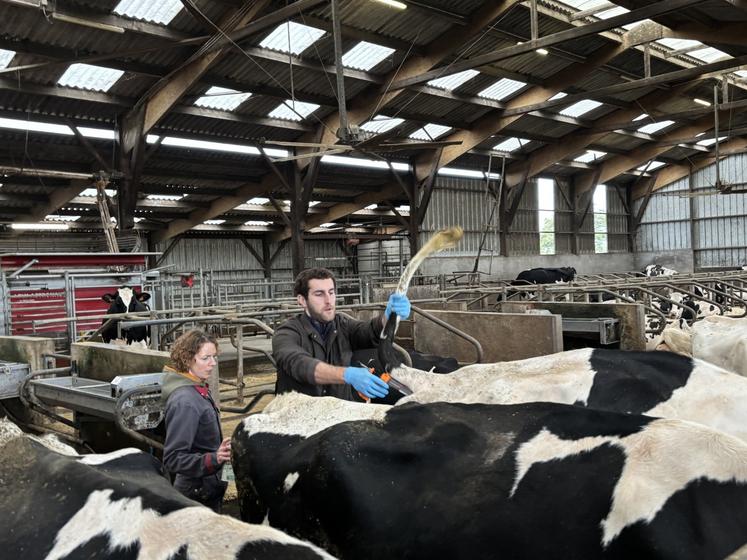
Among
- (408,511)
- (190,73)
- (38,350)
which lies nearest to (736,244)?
(190,73)

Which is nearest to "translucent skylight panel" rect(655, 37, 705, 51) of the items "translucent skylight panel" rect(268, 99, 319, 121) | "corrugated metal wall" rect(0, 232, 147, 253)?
"translucent skylight panel" rect(268, 99, 319, 121)

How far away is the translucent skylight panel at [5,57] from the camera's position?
36.4ft

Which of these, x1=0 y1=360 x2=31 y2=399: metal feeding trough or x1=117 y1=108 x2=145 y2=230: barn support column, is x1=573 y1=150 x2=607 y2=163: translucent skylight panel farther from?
x1=0 y1=360 x2=31 y2=399: metal feeding trough

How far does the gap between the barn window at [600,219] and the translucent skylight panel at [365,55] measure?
17.9m

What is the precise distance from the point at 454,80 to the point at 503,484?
50.3ft

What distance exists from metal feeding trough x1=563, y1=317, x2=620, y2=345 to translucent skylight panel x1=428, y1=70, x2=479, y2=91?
10.5 m

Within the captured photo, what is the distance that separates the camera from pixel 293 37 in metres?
12.3

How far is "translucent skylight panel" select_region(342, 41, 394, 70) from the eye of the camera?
1344 centimetres

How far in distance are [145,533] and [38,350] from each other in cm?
543

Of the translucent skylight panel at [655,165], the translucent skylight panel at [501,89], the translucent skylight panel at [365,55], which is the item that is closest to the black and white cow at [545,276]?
the translucent skylight panel at [501,89]

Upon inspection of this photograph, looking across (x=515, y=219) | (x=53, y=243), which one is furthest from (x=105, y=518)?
(x=515, y=219)

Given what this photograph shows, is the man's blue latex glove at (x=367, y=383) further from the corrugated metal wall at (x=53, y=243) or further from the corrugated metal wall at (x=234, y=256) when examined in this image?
the corrugated metal wall at (x=234, y=256)

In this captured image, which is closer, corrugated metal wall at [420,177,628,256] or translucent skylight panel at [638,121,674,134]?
corrugated metal wall at [420,177,628,256]

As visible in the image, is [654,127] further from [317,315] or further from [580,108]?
[317,315]
